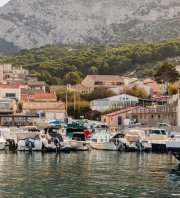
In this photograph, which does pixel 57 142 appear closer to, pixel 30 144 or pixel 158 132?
pixel 30 144

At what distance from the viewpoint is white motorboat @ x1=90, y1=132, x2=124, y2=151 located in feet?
211

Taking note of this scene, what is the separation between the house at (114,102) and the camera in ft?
374

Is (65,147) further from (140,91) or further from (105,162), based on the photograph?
(140,91)

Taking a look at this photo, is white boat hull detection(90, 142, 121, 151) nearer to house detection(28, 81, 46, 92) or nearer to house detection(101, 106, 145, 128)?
house detection(101, 106, 145, 128)

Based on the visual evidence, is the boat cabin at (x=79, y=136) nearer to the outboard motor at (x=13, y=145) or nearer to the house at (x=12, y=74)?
the outboard motor at (x=13, y=145)

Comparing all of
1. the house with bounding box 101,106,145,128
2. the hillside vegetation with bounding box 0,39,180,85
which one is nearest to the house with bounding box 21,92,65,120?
the house with bounding box 101,106,145,128

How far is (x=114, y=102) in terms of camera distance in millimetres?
116625

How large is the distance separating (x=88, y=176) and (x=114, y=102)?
7847 centimetres

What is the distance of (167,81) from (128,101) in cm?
1546

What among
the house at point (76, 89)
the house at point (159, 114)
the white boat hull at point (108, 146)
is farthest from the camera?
the house at point (76, 89)

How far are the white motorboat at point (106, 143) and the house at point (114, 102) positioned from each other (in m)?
45.3

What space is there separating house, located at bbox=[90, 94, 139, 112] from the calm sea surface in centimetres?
5853

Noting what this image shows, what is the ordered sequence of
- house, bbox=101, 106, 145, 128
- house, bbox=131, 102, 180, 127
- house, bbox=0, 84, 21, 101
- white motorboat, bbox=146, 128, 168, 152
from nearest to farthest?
1. white motorboat, bbox=146, 128, 168, 152
2. house, bbox=131, 102, 180, 127
3. house, bbox=101, 106, 145, 128
4. house, bbox=0, 84, 21, 101

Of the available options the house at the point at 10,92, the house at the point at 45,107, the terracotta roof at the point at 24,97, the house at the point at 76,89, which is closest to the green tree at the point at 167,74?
the house at the point at 76,89
